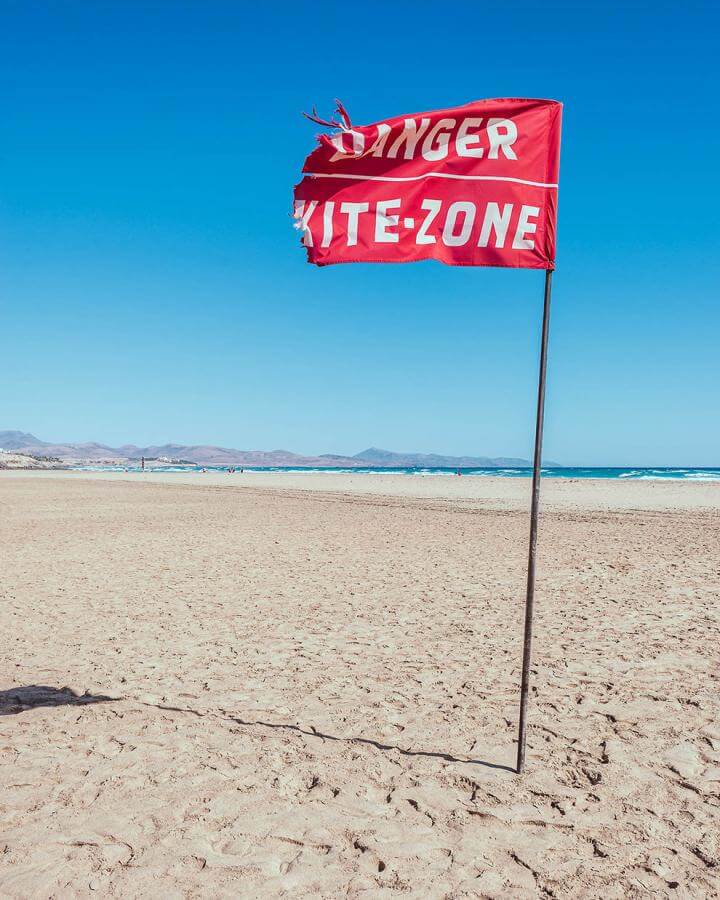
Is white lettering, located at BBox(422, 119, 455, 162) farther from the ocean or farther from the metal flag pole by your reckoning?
the ocean

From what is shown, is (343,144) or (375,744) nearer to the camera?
(343,144)

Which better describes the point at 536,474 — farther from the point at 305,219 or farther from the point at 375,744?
the point at 375,744

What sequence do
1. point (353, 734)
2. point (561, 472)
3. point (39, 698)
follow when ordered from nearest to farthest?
point (353, 734)
point (39, 698)
point (561, 472)

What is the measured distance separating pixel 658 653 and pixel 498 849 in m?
4.25

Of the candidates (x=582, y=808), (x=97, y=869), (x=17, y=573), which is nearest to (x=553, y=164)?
(x=582, y=808)

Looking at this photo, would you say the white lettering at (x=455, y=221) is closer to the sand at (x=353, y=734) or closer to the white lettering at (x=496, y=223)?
the white lettering at (x=496, y=223)

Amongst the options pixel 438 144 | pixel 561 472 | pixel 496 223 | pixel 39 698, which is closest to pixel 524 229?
pixel 496 223

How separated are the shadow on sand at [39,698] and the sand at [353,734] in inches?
1.1

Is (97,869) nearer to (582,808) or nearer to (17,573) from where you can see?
(582,808)

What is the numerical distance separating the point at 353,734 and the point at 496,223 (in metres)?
3.64

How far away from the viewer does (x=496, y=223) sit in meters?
4.11

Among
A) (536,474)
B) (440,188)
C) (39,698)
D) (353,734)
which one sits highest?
(440,188)

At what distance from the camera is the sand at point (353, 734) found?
3387mm

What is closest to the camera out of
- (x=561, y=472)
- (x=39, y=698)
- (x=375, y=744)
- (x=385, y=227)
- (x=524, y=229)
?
(x=524, y=229)
